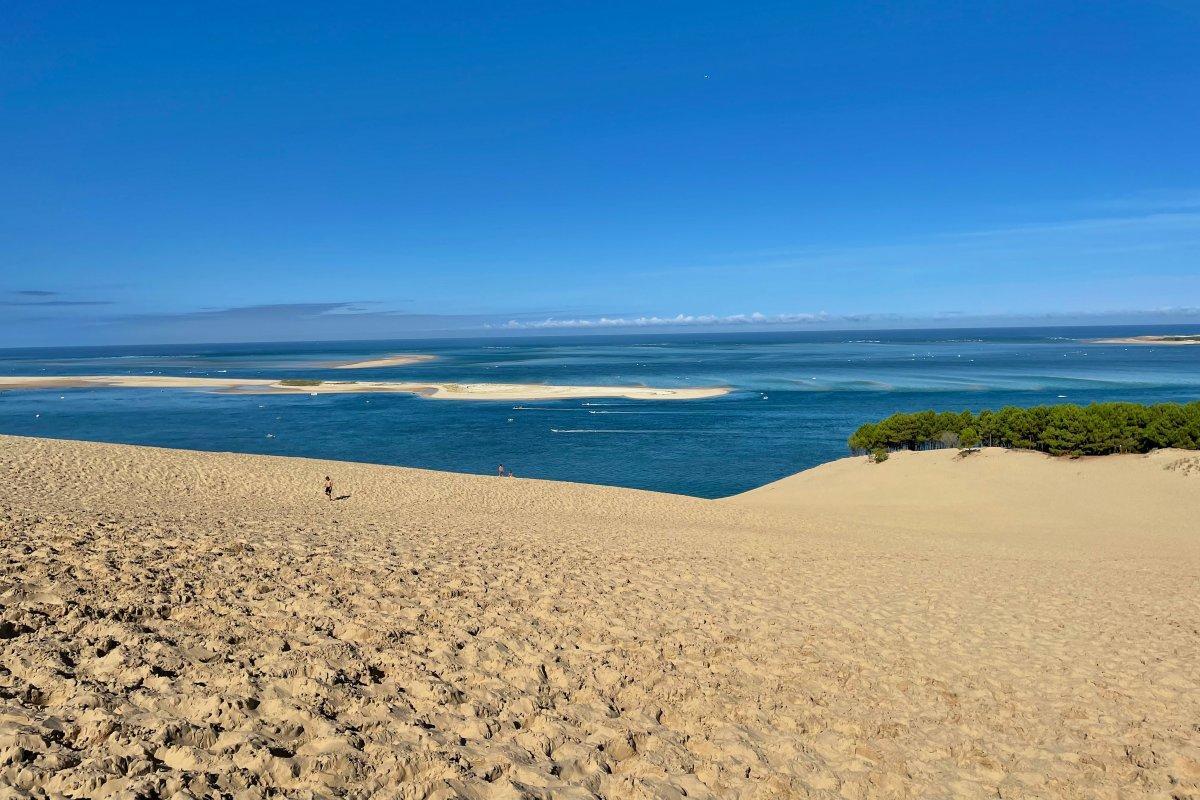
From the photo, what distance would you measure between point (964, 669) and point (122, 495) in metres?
20.3

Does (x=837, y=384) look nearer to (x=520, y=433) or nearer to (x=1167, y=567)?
(x=520, y=433)

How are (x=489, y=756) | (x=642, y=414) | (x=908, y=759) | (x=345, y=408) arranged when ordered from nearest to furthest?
(x=489, y=756) < (x=908, y=759) < (x=642, y=414) < (x=345, y=408)

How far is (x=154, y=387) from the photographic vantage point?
94.9 m

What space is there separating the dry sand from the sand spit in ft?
219

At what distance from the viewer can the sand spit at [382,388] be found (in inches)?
3282

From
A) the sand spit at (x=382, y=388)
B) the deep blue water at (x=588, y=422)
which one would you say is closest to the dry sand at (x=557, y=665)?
the deep blue water at (x=588, y=422)

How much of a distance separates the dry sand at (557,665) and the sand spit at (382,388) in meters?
66.8

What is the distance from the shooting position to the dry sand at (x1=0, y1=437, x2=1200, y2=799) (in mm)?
5582

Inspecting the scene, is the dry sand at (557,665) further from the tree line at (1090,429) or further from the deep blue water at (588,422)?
the deep blue water at (588,422)

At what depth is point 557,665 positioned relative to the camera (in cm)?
798

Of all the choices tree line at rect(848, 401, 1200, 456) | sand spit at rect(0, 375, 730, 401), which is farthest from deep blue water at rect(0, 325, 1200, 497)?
tree line at rect(848, 401, 1200, 456)

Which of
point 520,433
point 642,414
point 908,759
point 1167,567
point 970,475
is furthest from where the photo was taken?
point 642,414

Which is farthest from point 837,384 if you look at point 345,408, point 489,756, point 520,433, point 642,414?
point 489,756

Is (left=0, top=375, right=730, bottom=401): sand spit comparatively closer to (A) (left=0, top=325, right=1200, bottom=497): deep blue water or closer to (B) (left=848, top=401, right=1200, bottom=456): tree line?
(A) (left=0, top=325, right=1200, bottom=497): deep blue water
